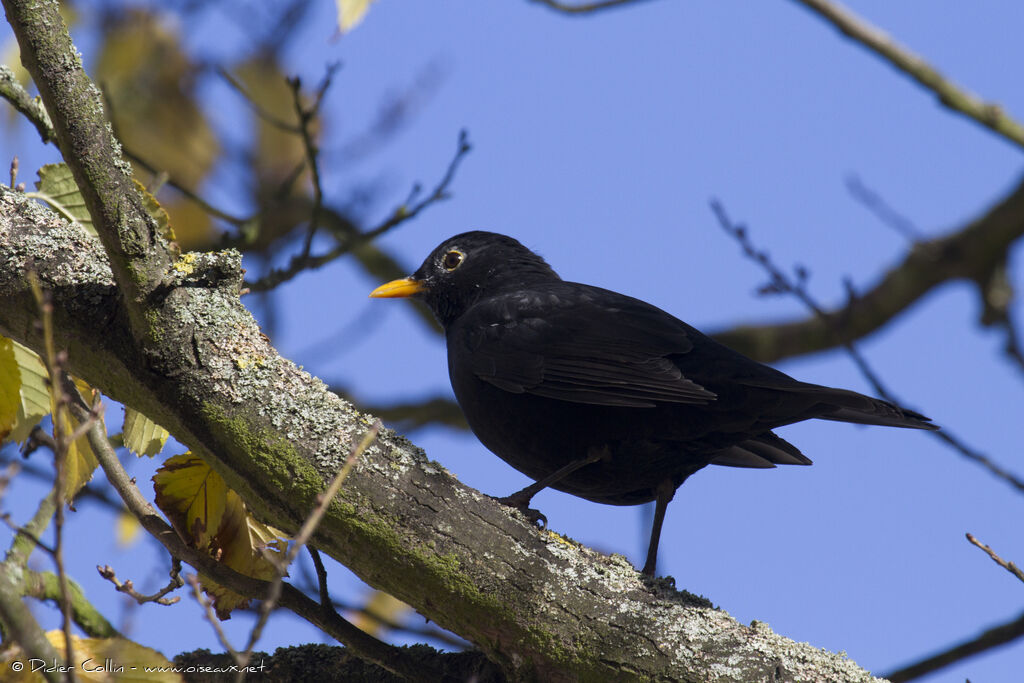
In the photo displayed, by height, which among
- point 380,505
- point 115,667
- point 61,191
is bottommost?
point 115,667

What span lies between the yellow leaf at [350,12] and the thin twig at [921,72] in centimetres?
122

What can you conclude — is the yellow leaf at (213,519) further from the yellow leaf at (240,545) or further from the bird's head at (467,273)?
the bird's head at (467,273)

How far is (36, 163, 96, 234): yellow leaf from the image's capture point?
3.19 metres

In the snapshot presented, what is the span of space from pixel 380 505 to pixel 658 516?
169cm

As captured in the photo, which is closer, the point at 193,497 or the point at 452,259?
the point at 193,497

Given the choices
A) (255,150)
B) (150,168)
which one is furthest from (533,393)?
(255,150)

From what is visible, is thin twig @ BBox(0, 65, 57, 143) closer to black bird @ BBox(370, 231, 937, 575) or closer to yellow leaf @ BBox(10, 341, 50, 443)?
yellow leaf @ BBox(10, 341, 50, 443)

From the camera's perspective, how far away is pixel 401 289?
5.36m

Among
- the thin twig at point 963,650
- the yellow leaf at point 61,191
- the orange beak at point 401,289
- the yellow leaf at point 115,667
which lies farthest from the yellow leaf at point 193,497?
the thin twig at point 963,650

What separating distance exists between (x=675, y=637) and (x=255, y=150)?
15.4 feet

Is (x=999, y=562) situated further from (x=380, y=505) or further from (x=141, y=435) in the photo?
(x=141, y=435)

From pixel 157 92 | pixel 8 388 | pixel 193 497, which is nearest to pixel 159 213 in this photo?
pixel 8 388

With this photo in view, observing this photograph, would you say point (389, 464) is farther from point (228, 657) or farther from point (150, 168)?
point (150, 168)

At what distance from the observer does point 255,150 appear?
6387 mm
